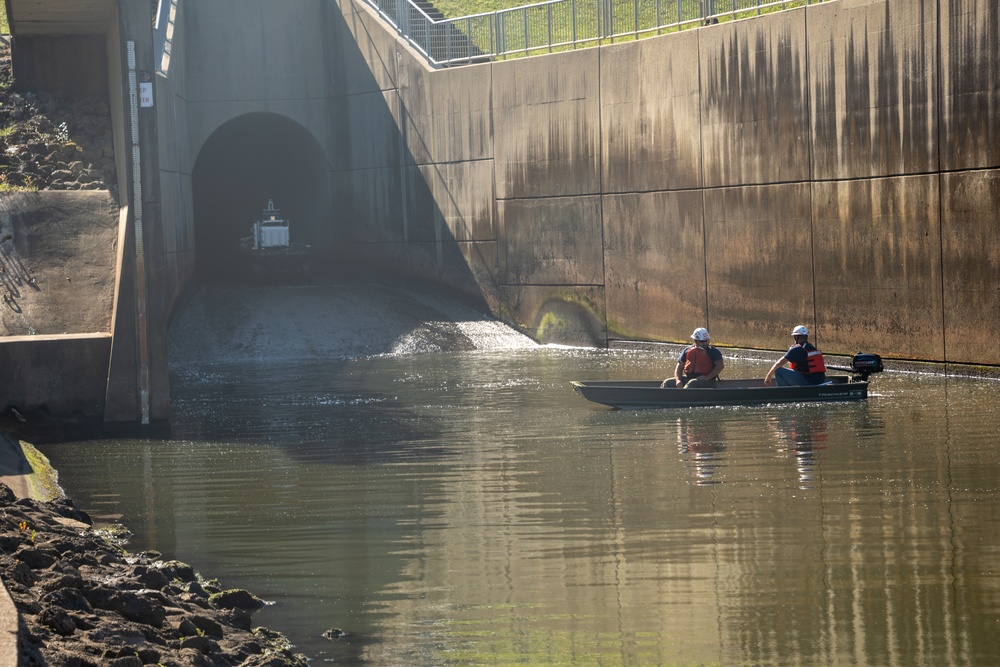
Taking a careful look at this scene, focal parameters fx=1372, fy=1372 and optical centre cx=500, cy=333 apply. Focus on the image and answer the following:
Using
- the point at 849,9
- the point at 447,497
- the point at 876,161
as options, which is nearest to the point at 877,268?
the point at 876,161

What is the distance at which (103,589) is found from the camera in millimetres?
8367

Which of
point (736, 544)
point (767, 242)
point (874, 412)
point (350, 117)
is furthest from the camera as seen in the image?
point (350, 117)

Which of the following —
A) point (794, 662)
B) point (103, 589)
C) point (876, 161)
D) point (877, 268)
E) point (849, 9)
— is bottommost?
point (794, 662)

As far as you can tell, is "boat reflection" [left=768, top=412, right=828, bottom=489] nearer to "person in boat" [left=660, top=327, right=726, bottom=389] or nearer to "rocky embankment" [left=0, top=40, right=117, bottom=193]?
"person in boat" [left=660, top=327, right=726, bottom=389]

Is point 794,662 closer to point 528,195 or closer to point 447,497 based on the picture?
point 447,497

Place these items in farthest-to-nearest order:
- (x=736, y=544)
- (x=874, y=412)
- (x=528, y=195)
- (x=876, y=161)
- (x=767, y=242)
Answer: (x=528, y=195)
(x=767, y=242)
(x=876, y=161)
(x=874, y=412)
(x=736, y=544)

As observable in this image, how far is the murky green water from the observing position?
894 cm

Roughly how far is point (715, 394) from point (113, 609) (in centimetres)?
1267

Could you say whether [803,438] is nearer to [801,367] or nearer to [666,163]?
[801,367]

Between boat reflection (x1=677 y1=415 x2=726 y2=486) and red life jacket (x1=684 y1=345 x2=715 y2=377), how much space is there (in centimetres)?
110

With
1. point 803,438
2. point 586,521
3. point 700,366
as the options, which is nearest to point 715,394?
point 700,366

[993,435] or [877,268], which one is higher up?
[877,268]

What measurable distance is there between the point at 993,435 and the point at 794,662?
8873mm

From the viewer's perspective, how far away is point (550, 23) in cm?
3014
